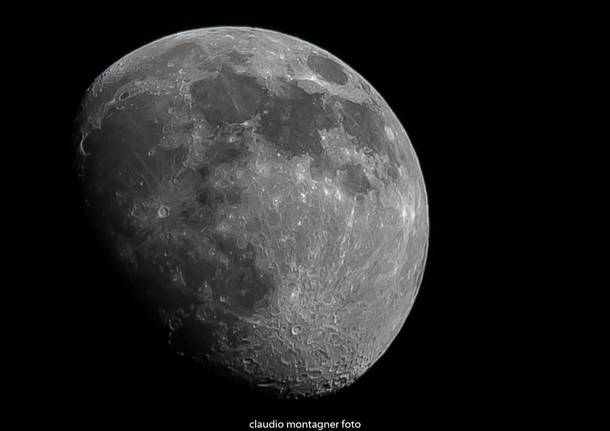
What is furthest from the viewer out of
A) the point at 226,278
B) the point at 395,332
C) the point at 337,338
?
the point at 395,332

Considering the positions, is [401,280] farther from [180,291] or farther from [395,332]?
[180,291]

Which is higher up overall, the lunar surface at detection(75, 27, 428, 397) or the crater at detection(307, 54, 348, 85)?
the crater at detection(307, 54, 348, 85)

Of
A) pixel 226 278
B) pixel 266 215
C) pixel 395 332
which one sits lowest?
pixel 395 332

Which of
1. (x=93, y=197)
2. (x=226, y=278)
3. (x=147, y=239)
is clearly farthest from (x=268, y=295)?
(x=93, y=197)

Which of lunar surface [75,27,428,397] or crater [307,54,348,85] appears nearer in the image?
lunar surface [75,27,428,397]

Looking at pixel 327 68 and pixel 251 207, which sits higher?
pixel 327 68

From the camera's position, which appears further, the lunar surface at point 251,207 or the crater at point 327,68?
the crater at point 327,68

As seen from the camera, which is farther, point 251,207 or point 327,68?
point 327,68

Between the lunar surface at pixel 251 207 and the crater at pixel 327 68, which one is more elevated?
the crater at pixel 327 68
